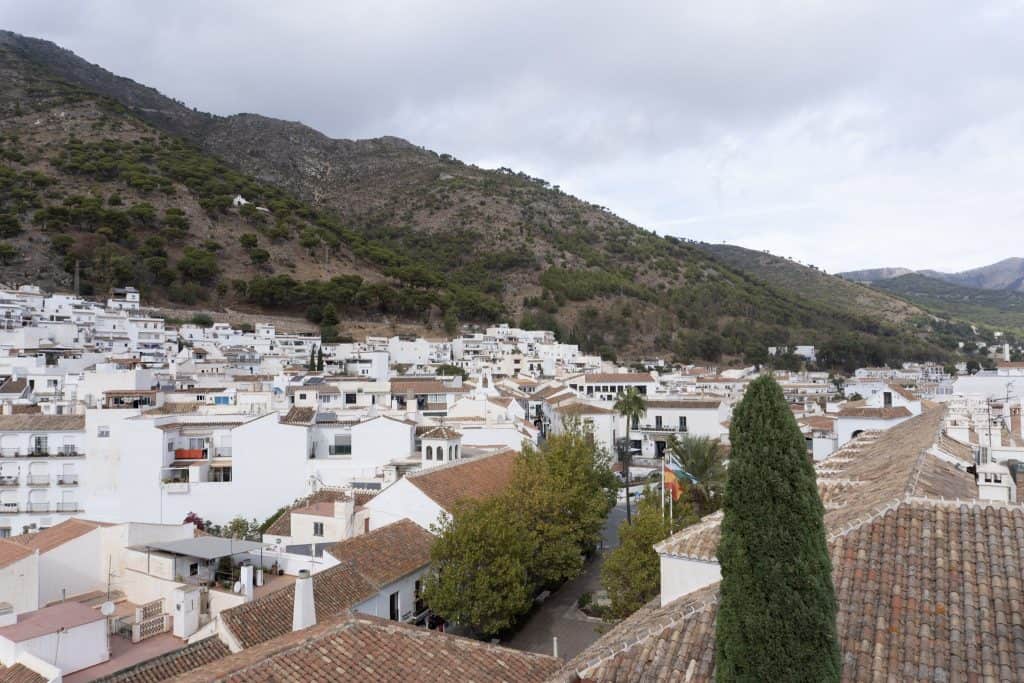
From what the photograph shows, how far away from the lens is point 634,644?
8094 millimetres

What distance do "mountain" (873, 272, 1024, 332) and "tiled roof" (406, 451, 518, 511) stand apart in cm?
14053

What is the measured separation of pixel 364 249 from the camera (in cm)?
10738

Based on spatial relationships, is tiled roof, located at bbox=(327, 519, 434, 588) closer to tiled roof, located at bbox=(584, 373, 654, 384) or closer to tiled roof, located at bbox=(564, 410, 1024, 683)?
tiled roof, located at bbox=(564, 410, 1024, 683)

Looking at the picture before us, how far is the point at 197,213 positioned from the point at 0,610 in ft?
312

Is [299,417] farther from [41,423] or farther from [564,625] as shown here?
[564,625]

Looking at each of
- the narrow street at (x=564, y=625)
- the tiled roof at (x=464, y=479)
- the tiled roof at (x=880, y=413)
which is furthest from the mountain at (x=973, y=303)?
the narrow street at (x=564, y=625)

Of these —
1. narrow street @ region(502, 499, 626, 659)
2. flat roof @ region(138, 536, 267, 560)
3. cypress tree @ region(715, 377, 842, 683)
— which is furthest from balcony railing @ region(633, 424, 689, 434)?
cypress tree @ region(715, 377, 842, 683)

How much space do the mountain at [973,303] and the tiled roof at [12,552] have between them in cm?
15543

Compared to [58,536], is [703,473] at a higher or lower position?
higher

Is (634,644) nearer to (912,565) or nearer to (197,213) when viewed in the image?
(912,565)

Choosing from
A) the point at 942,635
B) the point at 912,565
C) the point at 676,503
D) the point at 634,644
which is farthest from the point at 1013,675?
the point at 676,503

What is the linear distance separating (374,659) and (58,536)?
49.7 feet

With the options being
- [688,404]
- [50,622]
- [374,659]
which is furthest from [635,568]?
[688,404]

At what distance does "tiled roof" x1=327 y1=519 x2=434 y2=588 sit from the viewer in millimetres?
18906
